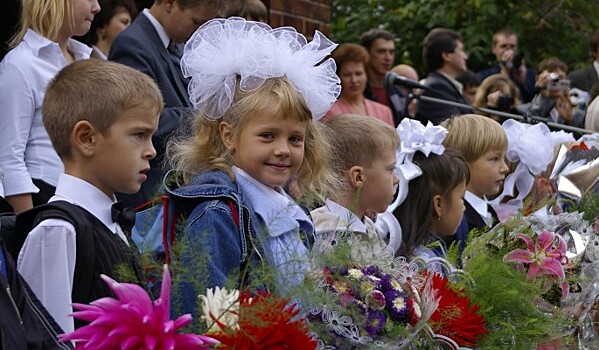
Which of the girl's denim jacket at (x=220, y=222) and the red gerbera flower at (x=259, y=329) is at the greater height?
the red gerbera flower at (x=259, y=329)

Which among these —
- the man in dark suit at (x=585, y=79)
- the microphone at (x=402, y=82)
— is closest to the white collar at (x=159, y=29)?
the microphone at (x=402, y=82)

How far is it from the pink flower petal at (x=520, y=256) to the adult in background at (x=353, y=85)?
3.80 meters

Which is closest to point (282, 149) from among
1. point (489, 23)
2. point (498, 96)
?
point (498, 96)

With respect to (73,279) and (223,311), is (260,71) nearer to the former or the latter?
(73,279)

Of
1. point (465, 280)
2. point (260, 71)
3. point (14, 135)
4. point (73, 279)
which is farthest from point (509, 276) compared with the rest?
point (14, 135)

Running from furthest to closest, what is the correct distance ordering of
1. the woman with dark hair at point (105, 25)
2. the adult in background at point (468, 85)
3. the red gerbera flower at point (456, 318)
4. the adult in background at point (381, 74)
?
the adult in background at point (468, 85) → the adult in background at point (381, 74) → the woman with dark hair at point (105, 25) → the red gerbera flower at point (456, 318)

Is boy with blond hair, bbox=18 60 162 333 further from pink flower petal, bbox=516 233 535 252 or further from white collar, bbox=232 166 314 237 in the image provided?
pink flower petal, bbox=516 233 535 252

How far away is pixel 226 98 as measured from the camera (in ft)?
13.9

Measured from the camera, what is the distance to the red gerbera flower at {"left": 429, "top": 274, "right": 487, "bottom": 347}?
361 cm

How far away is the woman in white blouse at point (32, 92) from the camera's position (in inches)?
195

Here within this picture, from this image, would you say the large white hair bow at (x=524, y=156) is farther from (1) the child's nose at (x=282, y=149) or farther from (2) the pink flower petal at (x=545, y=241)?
(1) the child's nose at (x=282, y=149)

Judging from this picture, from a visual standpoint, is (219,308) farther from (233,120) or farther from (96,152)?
(233,120)

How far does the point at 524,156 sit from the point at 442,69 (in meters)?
2.57

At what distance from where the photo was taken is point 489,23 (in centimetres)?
1545
